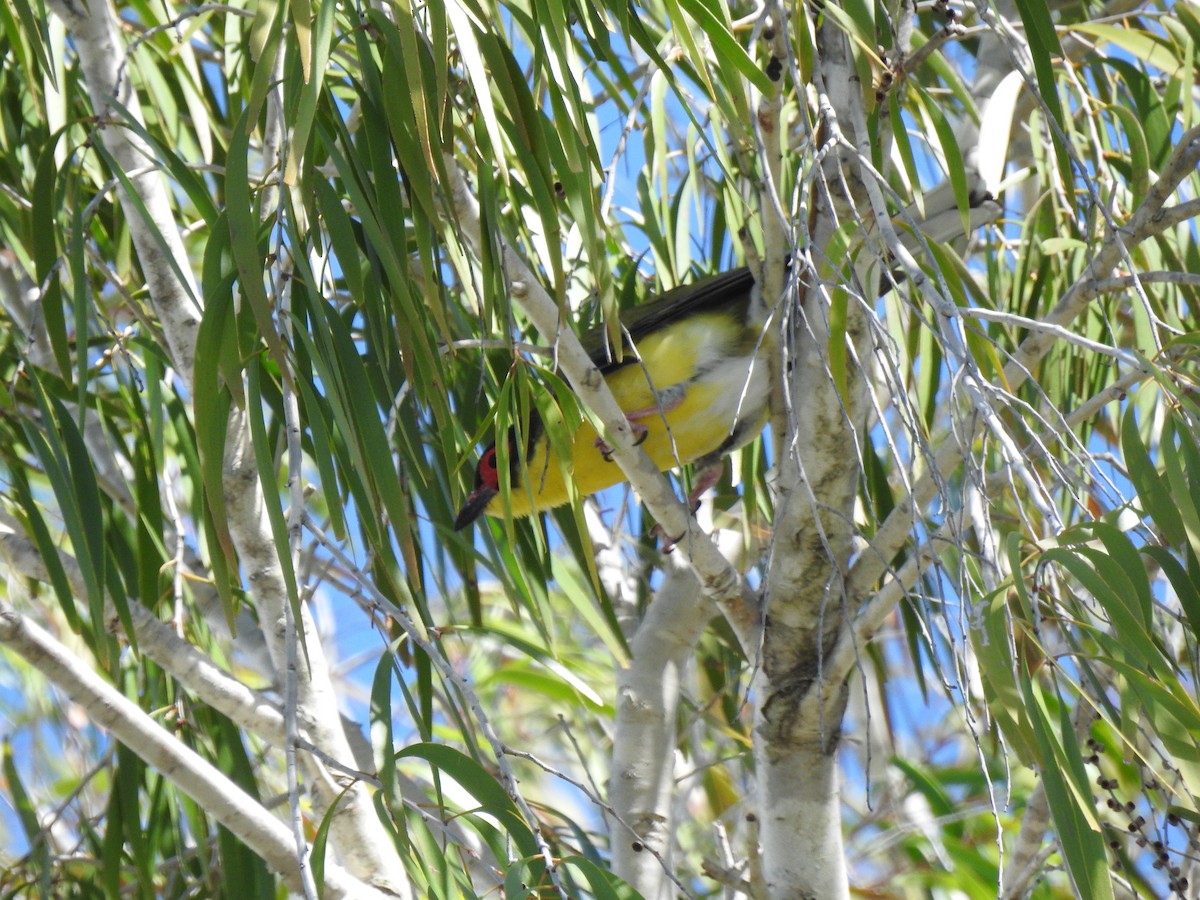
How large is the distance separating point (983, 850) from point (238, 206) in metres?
3.42

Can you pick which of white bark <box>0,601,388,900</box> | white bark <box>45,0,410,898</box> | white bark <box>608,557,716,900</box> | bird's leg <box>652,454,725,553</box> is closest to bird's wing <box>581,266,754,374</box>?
bird's leg <box>652,454,725,553</box>

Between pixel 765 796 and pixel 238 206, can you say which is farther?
pixel 765 796

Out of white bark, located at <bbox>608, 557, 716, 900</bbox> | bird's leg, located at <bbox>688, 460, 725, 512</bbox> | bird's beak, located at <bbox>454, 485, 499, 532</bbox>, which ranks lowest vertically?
white bark, located at <bbox>608, 557, 716, 900</bbox>

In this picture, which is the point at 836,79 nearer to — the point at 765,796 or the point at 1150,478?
the point at 1150,478

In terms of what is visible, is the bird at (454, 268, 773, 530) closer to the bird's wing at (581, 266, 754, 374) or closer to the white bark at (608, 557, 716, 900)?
the bird's wing at (581, 266, 754, 374)

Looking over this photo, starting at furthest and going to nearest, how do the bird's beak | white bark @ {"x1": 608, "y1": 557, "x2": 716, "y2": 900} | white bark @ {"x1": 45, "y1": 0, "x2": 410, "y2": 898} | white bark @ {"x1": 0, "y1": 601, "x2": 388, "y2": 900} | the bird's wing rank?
the bird's beak, the bird's wing, white bark @ {"x1": 608, "y1": 557, "x2": 716, "y2": 900}, white bark @ {"x1": 45, "y1": 0, "x2": 410, "y2": 898}, white bark @ {"x1": 0, "y1": 601, "x2": 388, "y2": 900}

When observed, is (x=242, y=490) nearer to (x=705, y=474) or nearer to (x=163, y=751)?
A: (x=163, y=751)

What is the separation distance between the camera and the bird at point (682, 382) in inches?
122

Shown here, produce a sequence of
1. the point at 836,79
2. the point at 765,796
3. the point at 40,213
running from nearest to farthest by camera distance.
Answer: the point at 40,213 → the point at 836,79 → the point at 765,796

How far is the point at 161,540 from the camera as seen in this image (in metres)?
2.47

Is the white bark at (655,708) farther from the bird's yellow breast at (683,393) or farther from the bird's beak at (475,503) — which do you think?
the bird's beak at (475,503)

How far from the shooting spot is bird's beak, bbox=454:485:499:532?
129 inches

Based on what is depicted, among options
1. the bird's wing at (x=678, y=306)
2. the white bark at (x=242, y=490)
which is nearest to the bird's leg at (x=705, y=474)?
the bird's wing at (x=678, y=306)

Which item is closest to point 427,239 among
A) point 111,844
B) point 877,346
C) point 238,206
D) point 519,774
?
point 238,206
